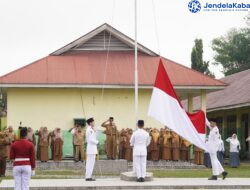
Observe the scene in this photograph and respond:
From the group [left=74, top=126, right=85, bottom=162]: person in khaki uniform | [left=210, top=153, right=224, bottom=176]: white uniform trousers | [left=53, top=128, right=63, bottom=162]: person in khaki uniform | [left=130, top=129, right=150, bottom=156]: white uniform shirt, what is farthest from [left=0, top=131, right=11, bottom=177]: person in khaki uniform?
[left=210, top=153, right=224, bottom=176]: white uniform trousers

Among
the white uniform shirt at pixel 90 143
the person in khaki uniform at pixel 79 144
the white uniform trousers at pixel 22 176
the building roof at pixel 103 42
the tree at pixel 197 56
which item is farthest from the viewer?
the tree at pixel 197 56

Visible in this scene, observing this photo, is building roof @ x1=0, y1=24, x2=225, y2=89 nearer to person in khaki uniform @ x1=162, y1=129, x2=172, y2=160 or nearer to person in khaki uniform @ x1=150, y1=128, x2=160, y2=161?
person in khaki uniform @ x1=150, y1=128, x2=160, y2=161

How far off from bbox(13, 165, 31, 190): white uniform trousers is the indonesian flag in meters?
5.11

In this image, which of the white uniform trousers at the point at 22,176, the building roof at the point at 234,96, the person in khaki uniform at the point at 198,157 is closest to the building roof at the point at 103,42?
the person in khaki uniform at the point at 198,157

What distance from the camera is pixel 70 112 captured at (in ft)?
92.2

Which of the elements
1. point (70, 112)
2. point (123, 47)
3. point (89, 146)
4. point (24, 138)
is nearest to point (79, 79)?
point (70, 112)

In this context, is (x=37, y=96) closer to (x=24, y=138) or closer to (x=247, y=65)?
(x=24, y=138)

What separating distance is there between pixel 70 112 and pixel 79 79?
1.52 meters

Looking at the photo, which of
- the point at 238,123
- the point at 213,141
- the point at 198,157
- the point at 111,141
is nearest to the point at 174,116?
the point at 213,141

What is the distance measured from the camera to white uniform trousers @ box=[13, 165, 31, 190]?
13.5 m

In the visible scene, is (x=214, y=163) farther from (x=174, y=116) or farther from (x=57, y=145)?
(x=57, y=145)

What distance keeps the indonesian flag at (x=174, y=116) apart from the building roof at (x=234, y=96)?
13.5m

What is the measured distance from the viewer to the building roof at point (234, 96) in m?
33.2

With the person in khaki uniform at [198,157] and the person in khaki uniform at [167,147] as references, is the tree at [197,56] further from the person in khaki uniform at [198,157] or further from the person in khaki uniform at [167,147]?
the person in khaki uniform at [167,147]
